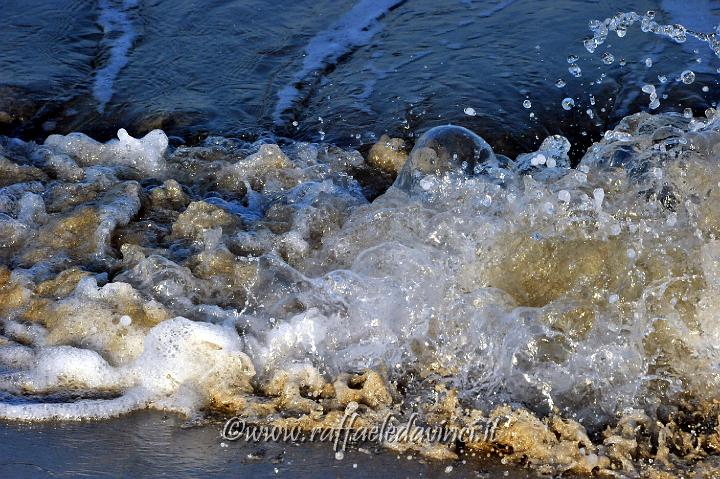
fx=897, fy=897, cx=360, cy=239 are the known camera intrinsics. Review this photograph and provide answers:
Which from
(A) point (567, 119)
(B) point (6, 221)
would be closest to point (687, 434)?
(A) point (567, 119)

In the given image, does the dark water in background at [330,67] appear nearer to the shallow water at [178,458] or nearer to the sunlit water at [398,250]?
the sunlit water at [398,250]

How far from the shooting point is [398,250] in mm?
3357

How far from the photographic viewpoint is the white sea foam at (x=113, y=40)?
5578mm

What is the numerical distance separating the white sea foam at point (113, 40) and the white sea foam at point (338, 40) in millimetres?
1109

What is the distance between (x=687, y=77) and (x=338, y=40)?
7.50 feet

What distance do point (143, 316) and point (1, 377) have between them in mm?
511

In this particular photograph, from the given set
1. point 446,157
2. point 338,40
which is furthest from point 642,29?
point 446,157

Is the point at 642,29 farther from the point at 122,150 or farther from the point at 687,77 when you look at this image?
the point at 122,150

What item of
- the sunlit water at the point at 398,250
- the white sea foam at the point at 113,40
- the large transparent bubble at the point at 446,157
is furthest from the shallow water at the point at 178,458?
the white sea foam at the point at 113,40

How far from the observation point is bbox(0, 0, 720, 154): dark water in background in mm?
4988

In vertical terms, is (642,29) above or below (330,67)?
above

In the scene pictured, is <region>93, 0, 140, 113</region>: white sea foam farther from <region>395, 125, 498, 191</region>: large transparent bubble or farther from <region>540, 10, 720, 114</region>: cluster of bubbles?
<region>540, 10, 720, 114</region>: cluster of bubbles

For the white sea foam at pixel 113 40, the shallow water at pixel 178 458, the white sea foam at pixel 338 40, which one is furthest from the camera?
the white sea foam at pixel 113 40

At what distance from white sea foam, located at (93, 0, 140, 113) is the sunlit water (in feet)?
0.33
